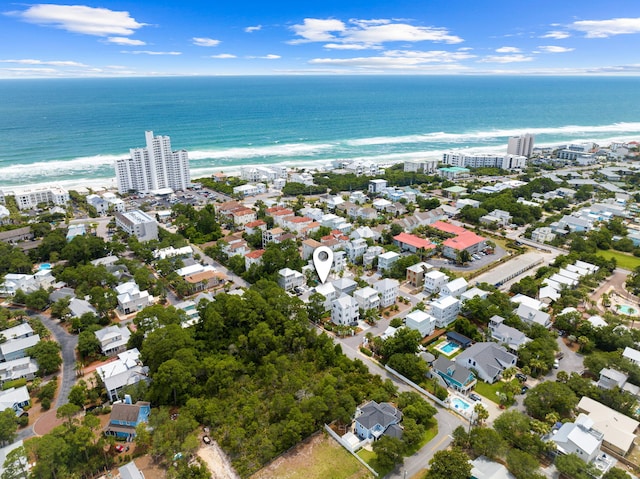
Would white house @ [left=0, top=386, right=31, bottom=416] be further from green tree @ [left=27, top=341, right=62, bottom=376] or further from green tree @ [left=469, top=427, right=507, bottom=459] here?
green tree @ [left=469, top=427, right=507, bottom=459]

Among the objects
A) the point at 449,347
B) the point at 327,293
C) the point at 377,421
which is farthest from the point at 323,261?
the point at 377,421

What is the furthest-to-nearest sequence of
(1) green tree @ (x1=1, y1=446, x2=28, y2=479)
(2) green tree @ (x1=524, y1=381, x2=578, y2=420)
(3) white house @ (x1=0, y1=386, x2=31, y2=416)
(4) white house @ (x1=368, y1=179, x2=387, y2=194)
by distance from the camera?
(4) white house @ (x1=368, y1=179, x2=387, y2=194) → (3) white house @ (x1=0, y1=386, x2=31, y2=416) → (2) green tree @ (x1=524, y1=381, x2=578, y2=420) → (1) green tree @ (x1=1, y1=446, x2=28, y2=479)

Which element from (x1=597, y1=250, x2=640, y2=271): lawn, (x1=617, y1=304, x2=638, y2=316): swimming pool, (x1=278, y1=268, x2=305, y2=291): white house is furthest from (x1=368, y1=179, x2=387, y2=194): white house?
Answer: (x1=617, y1=304, x2=638, y2=316): swimming pool

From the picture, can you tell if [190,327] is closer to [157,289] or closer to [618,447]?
[157,289]

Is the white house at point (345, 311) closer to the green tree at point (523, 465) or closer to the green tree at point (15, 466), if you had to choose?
the green tree at point (523, 465)

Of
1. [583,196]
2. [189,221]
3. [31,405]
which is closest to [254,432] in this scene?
[31,405]

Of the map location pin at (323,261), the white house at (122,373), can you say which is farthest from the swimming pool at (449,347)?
the white house at (122,373)
